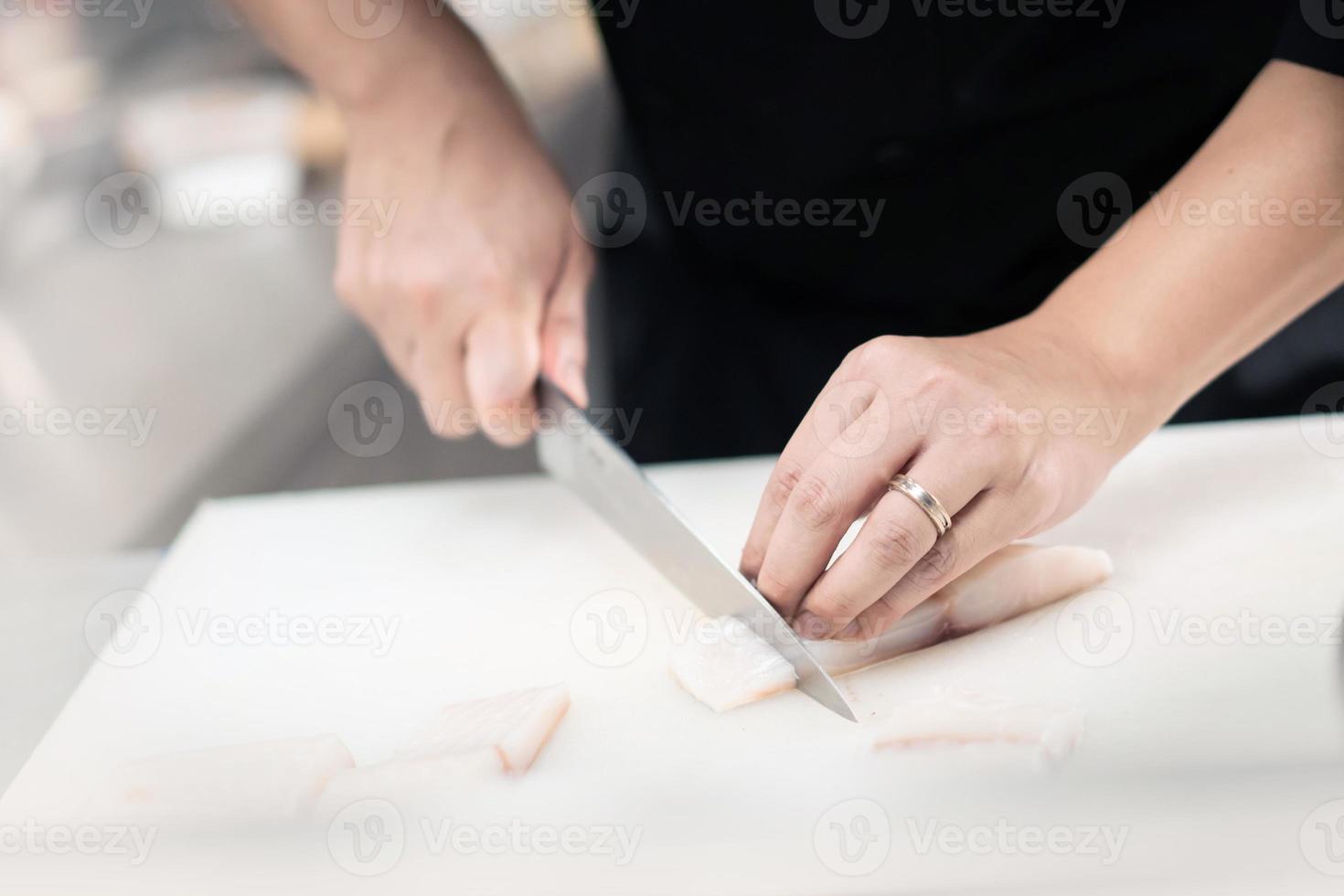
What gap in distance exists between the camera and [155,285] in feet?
6.36

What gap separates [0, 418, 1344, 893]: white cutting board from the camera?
0.76 metres

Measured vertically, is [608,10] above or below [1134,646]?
above

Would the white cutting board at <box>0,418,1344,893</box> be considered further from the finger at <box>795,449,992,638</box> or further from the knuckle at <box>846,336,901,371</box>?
the knuckle at <box>846,336,901,371</box>

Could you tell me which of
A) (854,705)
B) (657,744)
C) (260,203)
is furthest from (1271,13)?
(260,203)

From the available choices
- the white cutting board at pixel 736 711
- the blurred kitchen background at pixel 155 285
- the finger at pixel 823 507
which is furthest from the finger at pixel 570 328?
the finger at pixel 823 507

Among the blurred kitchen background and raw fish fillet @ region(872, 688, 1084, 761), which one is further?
the blurred kitchen background

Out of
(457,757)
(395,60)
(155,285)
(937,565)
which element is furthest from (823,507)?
(155,285)

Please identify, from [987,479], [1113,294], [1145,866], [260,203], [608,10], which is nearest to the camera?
[1145,866]

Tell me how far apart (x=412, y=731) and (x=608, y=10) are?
2.58ft

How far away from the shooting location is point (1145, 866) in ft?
2.40

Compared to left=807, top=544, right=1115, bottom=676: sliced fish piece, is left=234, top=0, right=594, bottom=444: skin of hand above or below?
above

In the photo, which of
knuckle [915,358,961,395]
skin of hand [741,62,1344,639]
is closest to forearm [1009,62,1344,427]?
skin of hand [741,62,1344,639]

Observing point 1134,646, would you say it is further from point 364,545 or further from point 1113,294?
point 364,545

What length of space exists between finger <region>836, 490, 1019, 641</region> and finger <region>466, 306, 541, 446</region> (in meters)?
0.45
